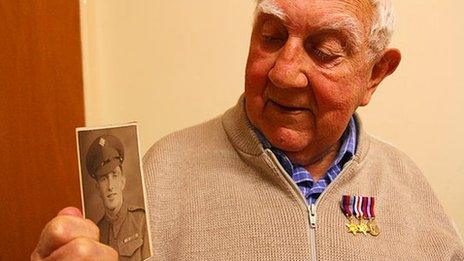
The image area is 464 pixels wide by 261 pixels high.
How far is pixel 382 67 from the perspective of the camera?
109 centimetres

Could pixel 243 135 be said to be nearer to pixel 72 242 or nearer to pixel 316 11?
pixel 316 11

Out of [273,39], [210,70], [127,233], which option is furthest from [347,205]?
[210,70]

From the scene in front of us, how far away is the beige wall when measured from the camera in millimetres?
1397

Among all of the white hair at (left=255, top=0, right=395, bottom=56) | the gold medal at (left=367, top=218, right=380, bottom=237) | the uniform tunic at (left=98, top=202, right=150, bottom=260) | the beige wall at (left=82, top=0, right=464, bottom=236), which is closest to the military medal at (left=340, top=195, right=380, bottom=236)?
the gold medal at (left=367, top=218, right=380, bottom=237)

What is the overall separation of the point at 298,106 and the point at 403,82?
2.42 ft

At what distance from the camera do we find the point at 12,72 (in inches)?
46.5

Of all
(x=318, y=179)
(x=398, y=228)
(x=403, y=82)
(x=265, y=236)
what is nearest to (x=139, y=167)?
(x=265, y=236)

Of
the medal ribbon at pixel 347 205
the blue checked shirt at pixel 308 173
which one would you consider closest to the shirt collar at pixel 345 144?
the blue checked shirt at pixel 308 173

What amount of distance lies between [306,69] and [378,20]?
0.20 m

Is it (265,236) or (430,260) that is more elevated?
(265,236)

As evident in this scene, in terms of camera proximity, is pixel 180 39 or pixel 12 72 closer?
pixel 12 72

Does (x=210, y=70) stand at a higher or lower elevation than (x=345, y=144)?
higher

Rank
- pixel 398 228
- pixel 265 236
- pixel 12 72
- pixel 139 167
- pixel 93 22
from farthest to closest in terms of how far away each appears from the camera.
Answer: pixel 93 22 < pixel 12 72 < pixel 398 228 < pixel 265 236 < pixel 139 167

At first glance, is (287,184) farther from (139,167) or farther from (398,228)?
(139,167)
